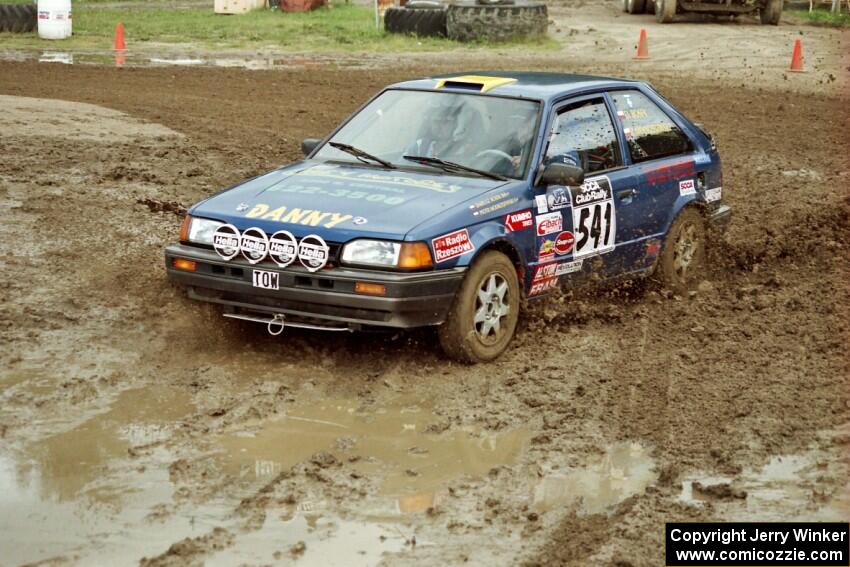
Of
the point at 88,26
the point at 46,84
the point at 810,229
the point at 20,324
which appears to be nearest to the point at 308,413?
the point at 20,324

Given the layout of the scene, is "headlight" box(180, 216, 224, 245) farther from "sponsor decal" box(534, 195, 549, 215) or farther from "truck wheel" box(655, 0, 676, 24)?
"truck wheel" box(655, 0, 676, 24)

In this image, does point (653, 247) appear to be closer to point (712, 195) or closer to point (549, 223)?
point (712, 195)

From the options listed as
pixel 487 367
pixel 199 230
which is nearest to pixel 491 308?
pixel 487 367

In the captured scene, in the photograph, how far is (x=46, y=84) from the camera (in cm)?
1705

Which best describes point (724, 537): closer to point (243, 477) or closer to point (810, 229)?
point (243, 477)

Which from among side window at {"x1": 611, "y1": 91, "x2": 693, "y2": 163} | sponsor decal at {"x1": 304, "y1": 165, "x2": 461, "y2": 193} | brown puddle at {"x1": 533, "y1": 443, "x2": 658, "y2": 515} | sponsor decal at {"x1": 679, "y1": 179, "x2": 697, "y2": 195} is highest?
side window at {"x1": 611, "y1": 91, "x2": 693, "y2": 163}

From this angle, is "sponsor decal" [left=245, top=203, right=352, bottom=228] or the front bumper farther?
"sponsor decal" [left=245, top=203, right=352, bottom=228]

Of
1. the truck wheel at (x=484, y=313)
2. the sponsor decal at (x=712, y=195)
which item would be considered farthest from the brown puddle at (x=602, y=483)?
the sponsor decal at (x=712, y=195)

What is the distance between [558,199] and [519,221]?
43 centimetres

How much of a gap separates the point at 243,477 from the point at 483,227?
217cm

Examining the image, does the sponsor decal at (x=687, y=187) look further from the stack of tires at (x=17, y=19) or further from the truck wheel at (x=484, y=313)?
the stack of tires at (x=17, y=19)

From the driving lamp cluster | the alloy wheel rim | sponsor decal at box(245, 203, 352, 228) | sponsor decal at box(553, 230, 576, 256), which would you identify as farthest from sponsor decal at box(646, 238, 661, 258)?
sponsor decal at box(245, 203, 352, 228)

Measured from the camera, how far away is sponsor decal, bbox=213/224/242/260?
7.00 metres

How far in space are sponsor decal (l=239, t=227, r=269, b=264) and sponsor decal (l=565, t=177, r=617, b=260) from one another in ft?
6.40
